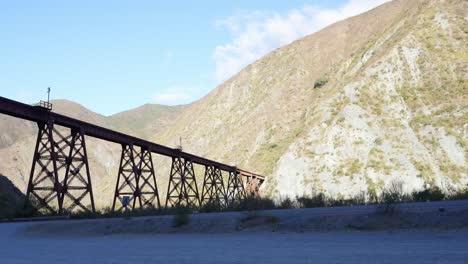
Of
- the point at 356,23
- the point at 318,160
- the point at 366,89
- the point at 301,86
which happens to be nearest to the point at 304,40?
the point at 356,23

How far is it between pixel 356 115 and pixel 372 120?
185cm

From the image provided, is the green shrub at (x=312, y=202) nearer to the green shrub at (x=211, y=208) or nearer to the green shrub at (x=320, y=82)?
the green shrub at (x=211, y=208)

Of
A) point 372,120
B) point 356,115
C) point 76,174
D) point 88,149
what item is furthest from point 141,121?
point 76,174

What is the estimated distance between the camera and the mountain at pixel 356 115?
42900 mm

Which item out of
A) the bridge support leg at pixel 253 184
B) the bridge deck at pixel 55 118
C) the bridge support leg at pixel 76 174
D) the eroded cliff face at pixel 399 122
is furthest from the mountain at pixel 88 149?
the bridge support leg at pixel 76 174

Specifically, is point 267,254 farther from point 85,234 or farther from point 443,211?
point 85,234

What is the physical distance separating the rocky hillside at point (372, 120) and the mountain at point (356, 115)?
11 centimetres

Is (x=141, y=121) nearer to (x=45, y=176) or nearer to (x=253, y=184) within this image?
(x=253, y=184)

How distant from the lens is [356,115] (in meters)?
49.4

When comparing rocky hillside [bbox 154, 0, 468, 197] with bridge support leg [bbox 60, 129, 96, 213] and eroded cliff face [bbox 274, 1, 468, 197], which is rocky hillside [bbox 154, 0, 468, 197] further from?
bridge support leg [bbox 60, 129, 96, 213]

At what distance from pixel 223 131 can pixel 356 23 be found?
3548cm

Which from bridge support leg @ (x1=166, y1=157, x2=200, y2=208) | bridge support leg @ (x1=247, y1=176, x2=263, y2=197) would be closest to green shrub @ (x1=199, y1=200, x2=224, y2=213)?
bridge support leg @ (x1=166, y1=157, x2=200, y2=208)

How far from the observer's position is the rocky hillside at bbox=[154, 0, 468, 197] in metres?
42.5

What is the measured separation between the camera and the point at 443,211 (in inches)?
297
